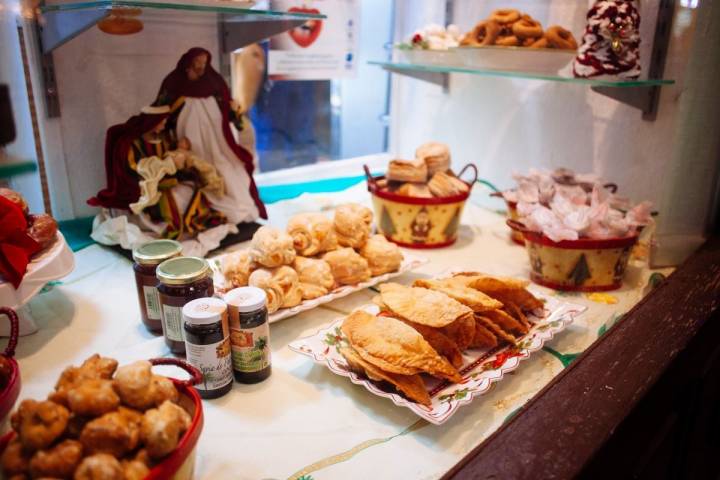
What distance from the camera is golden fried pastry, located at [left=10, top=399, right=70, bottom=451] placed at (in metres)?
0.56

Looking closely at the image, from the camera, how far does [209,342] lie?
32.7 inches

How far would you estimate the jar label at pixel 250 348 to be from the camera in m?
0.88

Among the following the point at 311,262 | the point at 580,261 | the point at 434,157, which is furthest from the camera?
the point at 434,157

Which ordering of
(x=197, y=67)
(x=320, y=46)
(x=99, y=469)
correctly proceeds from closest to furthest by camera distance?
1. (x=99, y=469)
2. (x=197, y=67)
3. (x=320, y=46)

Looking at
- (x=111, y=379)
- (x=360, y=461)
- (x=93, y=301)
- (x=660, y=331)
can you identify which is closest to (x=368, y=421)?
(x=360, y=461)

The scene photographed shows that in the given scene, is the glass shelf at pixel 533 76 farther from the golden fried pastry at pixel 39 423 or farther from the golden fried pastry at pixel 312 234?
the golden fried pastry at pixel 39 423

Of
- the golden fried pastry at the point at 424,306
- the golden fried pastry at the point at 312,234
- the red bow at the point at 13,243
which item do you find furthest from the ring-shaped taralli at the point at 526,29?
the red bow at the point at 13,243

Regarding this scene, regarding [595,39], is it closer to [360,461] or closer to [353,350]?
[353,350]

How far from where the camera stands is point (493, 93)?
196 centimetres

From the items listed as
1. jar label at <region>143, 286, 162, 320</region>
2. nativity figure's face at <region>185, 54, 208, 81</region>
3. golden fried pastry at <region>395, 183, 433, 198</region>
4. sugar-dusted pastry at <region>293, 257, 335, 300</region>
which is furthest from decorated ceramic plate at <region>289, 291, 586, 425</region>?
nativity figure's face at <region>185, 54, 208, 81</region>

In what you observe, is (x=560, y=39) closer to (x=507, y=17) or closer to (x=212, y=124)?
(x=507, y=17)

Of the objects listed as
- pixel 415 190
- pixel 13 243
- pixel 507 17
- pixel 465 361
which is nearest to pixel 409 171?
pixel 415 190

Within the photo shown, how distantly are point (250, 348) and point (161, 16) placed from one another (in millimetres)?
1114

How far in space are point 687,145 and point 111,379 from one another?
1.28 m
